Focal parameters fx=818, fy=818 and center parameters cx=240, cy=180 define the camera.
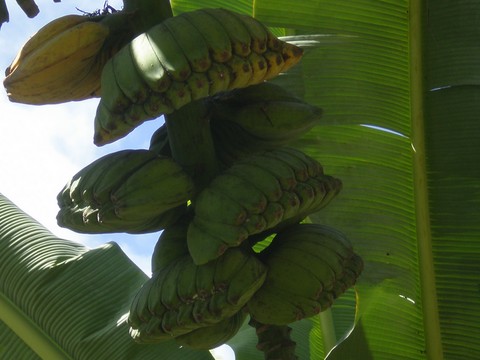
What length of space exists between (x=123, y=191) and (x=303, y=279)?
32cm

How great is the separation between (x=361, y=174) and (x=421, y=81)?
0.32 metres

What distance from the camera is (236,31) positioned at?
123 cm

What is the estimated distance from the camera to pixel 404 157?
2.39 meters

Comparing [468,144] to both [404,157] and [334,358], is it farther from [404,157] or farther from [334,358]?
[334,358]

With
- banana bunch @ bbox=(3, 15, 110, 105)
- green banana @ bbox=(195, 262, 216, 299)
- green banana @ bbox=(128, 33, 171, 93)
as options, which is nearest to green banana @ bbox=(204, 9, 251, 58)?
green banana @ bbox=(128, 33, 171, 93)

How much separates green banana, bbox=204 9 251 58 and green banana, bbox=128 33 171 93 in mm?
112

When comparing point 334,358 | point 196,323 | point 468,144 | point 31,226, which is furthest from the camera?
point 31,226

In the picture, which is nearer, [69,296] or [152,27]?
[152,27]

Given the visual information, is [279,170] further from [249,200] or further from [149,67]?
[149,67]

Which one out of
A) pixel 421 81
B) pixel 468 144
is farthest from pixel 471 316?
pixel 421 81

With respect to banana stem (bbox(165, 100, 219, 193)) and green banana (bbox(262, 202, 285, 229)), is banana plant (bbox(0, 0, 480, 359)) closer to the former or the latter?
banana stem (bbox(165, 100, 219, 193))

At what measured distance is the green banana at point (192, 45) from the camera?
1190 mm

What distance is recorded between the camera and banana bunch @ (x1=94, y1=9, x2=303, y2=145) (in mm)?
1191

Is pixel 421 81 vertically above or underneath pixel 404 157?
above
